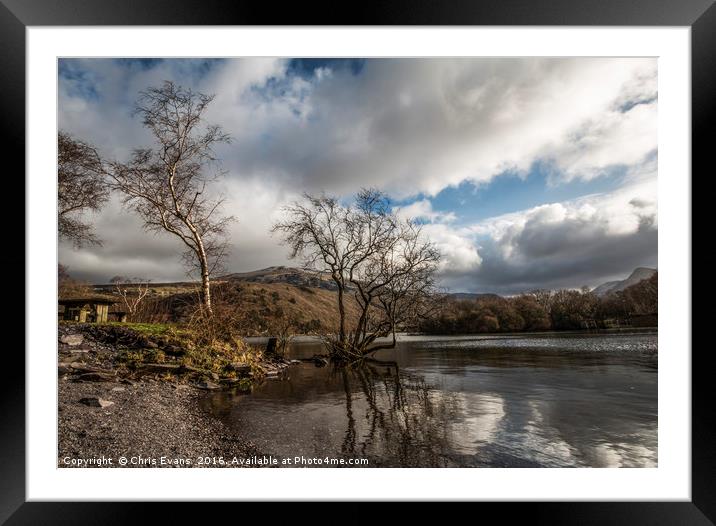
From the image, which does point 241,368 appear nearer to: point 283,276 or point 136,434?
point 283,276

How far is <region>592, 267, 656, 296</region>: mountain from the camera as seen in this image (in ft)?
12.8

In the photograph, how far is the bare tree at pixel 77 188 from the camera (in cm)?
388

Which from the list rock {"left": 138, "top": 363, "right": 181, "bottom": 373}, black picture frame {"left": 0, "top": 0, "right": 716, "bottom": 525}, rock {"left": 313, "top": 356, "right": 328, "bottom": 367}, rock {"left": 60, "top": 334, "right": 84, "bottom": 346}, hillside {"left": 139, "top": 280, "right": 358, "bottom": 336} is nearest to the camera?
black picture frame {"left": 0, "top": 0, "right": 716, "bottom": 525}

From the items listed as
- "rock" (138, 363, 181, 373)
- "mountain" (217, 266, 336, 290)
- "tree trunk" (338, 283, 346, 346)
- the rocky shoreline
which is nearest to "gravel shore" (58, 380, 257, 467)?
the rocky shoreline

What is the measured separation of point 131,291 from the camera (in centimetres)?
484

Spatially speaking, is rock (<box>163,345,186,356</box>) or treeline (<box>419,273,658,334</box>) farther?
rock (<box>163,345,186,356</box>)

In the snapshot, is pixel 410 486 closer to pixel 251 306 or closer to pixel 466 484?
pixel 466 484

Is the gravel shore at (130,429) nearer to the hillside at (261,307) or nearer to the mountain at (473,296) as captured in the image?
the hillside at (261,307)

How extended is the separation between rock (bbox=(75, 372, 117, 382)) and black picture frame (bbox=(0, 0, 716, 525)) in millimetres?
964

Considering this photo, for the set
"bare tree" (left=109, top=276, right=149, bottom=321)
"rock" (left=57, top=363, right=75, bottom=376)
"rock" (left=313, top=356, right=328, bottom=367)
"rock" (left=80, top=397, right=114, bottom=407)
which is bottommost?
"rock" (left=313, top=356, right=328, bottom=367)

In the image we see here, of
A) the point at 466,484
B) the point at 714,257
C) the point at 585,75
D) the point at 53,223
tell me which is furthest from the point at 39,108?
the point at 714,257

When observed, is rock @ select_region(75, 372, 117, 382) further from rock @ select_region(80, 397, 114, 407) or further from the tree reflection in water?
the tree reflection in water
